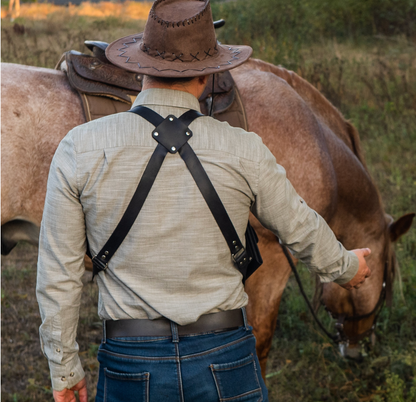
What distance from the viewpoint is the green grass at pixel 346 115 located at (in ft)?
12.2

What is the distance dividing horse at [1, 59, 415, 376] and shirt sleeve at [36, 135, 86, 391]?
3.57 ft

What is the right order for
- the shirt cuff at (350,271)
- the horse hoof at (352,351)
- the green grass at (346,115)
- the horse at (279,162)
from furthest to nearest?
the horse hoof at (352,351)
the green grass at (346,115)
the horse at (279,162)
the shirt cuff at (350,271)

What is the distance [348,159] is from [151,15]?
81.8 inches

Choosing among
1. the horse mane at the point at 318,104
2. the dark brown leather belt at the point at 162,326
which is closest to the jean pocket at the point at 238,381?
the dark brown leather belt at the point at 162,326

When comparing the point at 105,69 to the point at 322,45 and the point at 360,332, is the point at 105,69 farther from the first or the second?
the point at 322,45

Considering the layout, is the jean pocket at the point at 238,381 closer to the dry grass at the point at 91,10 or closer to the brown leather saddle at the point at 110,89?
the brown leather saddle at the point at 110,89

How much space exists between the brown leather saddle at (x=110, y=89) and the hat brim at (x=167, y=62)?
993mm

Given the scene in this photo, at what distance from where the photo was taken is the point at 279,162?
3057mm

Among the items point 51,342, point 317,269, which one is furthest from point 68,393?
point 317,269

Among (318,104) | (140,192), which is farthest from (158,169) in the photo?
(318,104)

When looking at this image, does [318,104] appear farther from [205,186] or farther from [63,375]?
[63,375]

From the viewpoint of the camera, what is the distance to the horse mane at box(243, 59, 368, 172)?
3.39m

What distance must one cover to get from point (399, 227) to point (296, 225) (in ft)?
7.25

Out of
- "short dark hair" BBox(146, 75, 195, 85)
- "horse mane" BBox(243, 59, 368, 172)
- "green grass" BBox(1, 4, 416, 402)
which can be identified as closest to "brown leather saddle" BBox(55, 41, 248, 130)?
"horse mane" BBox(243, 59, 368, 172)
